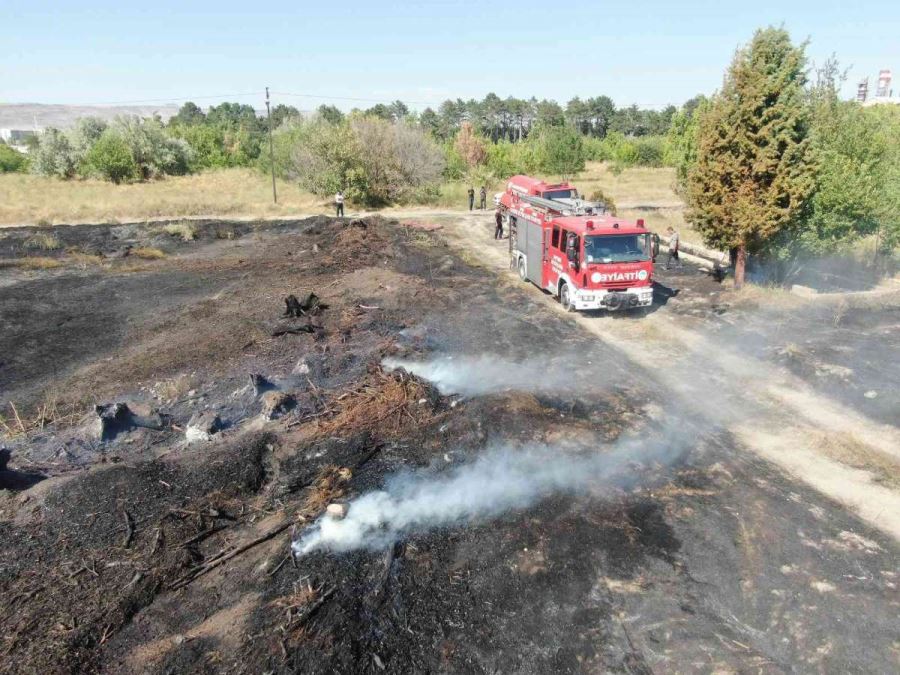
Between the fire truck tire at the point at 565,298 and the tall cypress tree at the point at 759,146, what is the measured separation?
5.07 m

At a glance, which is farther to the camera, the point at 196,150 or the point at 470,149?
the point at 196,150

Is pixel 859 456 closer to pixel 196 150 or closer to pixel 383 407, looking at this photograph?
pixel 383 407

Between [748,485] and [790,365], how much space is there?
569cm

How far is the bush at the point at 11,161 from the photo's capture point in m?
67.7

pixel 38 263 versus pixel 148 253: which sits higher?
pixel 148 253

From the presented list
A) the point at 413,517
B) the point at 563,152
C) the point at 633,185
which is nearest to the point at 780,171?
the point at 413,517

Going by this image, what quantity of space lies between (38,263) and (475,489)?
2450cm

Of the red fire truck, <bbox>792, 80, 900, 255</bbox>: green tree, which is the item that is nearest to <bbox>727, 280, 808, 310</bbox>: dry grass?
<bbox>792, 80, 900, 255</bbox>: green tree

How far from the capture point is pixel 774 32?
16047mm

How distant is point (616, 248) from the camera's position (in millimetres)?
16016

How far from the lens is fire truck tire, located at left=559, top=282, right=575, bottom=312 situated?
680 inches

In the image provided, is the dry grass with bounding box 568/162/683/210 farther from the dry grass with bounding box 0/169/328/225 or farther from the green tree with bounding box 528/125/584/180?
the dry grass with bounding box 0/169/328/225

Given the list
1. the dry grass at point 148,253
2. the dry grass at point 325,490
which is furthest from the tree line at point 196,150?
the dry grass at point 325,490

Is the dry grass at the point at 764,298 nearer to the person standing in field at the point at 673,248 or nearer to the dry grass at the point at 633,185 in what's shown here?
the person standing in field at the point at 673,248
